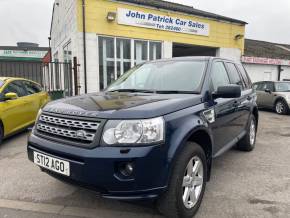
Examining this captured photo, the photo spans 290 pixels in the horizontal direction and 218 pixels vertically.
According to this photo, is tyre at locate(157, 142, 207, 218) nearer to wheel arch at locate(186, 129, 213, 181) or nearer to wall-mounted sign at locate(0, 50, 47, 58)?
wheel arch at locate(186, 129, 213, 181)

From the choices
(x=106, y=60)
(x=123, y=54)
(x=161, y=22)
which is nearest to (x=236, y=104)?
(x=106, y=60)

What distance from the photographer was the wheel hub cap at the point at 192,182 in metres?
2.70

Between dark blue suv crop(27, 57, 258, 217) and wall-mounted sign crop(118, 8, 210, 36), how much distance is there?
27.6 ft

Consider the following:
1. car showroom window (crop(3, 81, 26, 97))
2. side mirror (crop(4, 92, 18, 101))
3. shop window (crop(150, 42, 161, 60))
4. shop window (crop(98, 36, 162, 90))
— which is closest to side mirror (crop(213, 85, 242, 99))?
side mirror (crop(4, 92, 18, 101))

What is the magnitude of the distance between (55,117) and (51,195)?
121 cm

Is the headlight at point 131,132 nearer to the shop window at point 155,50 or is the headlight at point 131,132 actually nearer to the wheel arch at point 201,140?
the wheel arch at point 201,140

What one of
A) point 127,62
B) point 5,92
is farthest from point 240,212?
point 127,62

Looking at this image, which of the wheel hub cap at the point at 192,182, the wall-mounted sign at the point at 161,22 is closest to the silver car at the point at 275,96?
the wall-mounted sign at the point at 161,22

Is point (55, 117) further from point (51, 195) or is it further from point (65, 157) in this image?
point (51, 195)

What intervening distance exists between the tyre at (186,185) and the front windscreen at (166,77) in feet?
2.96

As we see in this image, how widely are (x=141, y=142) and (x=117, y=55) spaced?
30.7 feet

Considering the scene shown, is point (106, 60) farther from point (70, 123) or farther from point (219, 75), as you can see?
point (70, 123)

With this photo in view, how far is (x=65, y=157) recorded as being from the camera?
2.47 metres

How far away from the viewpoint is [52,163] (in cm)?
260
